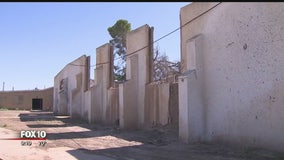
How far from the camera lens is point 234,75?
1395 centimetres

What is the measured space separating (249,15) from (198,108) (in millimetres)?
4051

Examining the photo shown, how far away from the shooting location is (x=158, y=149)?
13.9m

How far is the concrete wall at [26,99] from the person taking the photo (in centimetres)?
6212

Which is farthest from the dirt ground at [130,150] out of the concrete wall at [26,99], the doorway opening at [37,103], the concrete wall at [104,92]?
the doorway opening at [37,103]

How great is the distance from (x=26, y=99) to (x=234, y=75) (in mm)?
53038

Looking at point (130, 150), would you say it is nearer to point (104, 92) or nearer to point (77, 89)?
point (104, 92)

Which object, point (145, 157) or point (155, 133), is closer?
point (145, 157)

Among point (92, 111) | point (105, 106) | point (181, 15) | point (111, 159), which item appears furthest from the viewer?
point (92, 111)

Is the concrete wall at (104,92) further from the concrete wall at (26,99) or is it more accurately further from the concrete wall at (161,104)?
the concrete wall at (26,99)

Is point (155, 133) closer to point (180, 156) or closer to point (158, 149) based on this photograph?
point (158, 149)

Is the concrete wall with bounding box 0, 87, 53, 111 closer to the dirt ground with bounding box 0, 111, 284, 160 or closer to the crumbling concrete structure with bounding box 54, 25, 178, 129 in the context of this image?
the crumbling concrete structure with bounding box 54, 25, 178, 129

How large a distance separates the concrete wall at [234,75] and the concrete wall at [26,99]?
47.6 m

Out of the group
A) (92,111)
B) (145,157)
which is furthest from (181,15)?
(92,111)

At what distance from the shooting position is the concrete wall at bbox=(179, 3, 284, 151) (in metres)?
12.2
